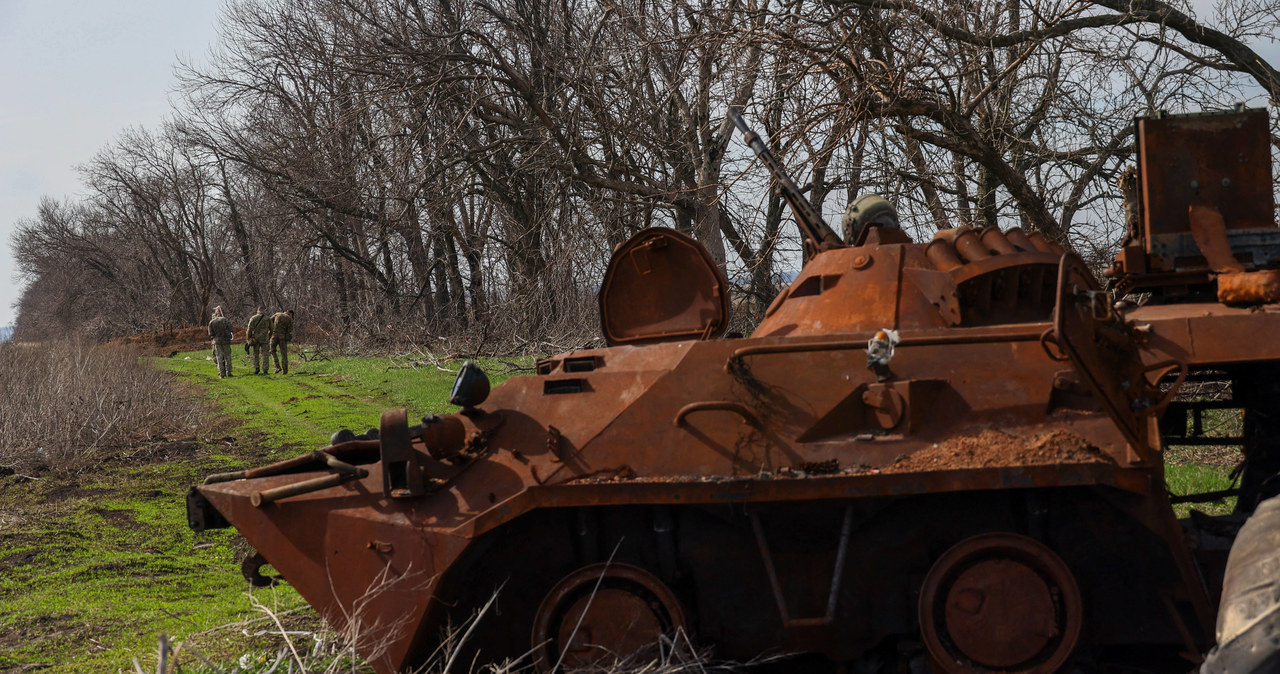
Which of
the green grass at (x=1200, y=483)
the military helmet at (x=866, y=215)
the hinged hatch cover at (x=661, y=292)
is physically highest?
the military helmet at (x=866, y=215)

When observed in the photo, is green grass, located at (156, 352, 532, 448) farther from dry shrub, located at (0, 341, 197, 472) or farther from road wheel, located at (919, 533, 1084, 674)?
road wheel, located at (919, 533, 1084, 674)

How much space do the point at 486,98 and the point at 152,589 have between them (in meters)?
10.8

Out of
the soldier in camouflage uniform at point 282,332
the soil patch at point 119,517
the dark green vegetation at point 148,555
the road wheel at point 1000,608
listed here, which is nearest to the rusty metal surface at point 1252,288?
the road wheel at point 1000,608

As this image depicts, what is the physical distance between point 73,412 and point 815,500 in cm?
1159

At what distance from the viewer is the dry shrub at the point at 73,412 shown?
42.0 ft

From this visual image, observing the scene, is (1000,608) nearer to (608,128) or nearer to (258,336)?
(608,128)

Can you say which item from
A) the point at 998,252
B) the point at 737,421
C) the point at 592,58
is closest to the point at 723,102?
the point at 592,58

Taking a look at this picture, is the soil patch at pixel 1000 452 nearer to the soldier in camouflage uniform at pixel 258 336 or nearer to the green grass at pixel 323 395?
the green grass at pixel 323 395

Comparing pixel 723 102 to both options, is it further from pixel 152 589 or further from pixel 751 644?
pixel 751 644

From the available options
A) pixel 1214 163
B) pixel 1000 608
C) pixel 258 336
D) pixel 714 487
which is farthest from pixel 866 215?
pixel 258 336

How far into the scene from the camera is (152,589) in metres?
7.50

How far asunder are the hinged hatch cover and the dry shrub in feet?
30.0

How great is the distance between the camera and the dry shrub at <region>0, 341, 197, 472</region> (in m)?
12.8

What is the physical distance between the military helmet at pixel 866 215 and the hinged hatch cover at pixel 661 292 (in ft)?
3.17
